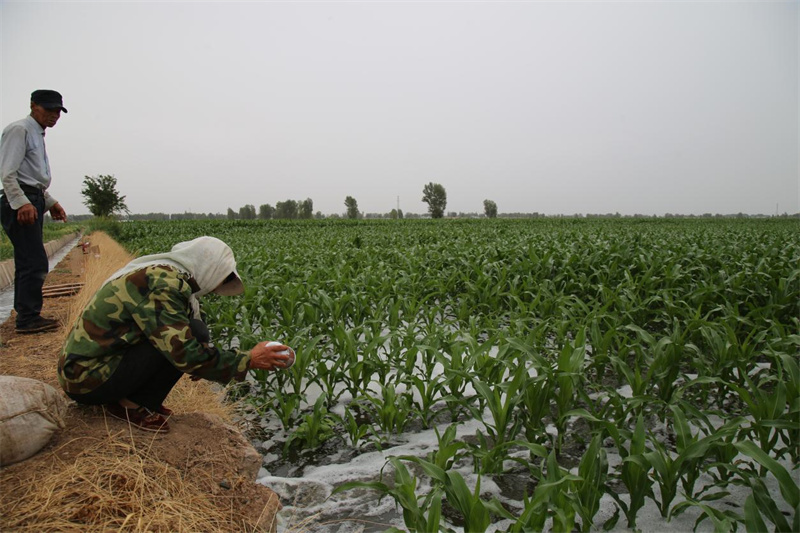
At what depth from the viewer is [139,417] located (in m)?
2.01

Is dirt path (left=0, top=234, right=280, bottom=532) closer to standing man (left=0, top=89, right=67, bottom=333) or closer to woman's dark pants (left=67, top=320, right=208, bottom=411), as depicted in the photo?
woman's dark pants (left=67, top=320, right=208, bottom=411)

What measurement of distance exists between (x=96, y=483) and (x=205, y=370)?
1.78 ft

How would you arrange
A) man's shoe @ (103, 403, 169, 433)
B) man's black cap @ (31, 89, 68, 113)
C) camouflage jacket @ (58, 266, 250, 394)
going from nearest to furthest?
camouflage jacket @ (58, 266, 250, 394) → man's shoe @ (103, 403, 169, 433) → man's black cap @ (31, 89, 68, 113)

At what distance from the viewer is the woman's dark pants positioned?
6.22 ft

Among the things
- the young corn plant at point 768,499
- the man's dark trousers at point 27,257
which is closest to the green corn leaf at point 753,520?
the young corn plant at point 768,499

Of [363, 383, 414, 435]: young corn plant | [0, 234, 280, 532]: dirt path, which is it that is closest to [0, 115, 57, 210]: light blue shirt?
[0, 234, 280, 532]: dirt path

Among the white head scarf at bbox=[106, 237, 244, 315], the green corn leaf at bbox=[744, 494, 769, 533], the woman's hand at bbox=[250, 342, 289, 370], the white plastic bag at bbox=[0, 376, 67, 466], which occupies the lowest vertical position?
the green corn leaf at bbox=[744, 494, 769, 533]

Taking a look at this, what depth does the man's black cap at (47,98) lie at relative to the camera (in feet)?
11.3

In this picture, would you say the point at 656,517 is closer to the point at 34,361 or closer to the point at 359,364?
the point at 359,364

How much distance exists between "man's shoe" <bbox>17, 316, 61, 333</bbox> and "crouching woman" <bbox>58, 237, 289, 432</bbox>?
2.59 meters

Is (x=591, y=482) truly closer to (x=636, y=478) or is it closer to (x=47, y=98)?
(x=636, y=478)

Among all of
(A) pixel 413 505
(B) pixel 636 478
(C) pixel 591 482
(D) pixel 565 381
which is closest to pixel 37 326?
(A) pixel 413 505

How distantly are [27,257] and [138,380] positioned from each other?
9.02 feet

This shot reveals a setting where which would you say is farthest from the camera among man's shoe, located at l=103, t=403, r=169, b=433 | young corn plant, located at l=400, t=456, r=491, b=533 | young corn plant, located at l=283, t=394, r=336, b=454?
young corn plant, located at l=283, t=394, r=336, b=454
